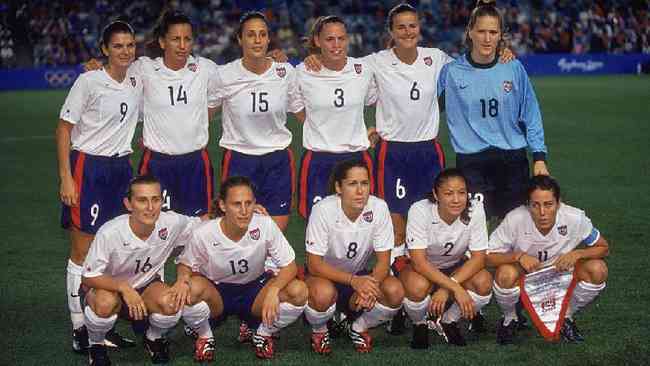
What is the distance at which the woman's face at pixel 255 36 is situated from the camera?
6.18m

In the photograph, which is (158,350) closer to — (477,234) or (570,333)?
(477,234)

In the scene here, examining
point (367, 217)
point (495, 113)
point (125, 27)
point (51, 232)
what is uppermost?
point (125, 27)

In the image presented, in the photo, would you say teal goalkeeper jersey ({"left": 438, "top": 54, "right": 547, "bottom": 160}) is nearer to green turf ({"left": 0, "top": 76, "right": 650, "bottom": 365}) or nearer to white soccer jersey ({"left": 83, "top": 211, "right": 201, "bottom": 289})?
green turf ({"left": 0, "top": 76, "right": 650, "bottom": 365})

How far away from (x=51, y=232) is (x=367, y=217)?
4.48 m

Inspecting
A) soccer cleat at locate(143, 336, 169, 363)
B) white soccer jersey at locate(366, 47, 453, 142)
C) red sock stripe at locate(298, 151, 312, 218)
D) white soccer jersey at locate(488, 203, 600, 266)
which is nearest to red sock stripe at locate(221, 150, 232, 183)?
red sock stripe at locate(298, 151, 312, 218)

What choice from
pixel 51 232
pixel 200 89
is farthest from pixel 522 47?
pixel 200 89

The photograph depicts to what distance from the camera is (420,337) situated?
5.77 metres

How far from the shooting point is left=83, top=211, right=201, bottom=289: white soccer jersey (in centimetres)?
546

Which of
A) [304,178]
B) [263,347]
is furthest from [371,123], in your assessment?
[263,347]

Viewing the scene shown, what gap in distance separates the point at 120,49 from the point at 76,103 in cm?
41

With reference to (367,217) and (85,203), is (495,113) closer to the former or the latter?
(367,217)

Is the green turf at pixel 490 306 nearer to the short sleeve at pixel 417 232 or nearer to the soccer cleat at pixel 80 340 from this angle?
the soccer cleat at pixel 80 340

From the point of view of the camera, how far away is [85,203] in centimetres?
601

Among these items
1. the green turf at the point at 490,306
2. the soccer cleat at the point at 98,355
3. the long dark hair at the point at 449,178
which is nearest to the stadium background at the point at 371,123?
the green turf at the point at 490,306
